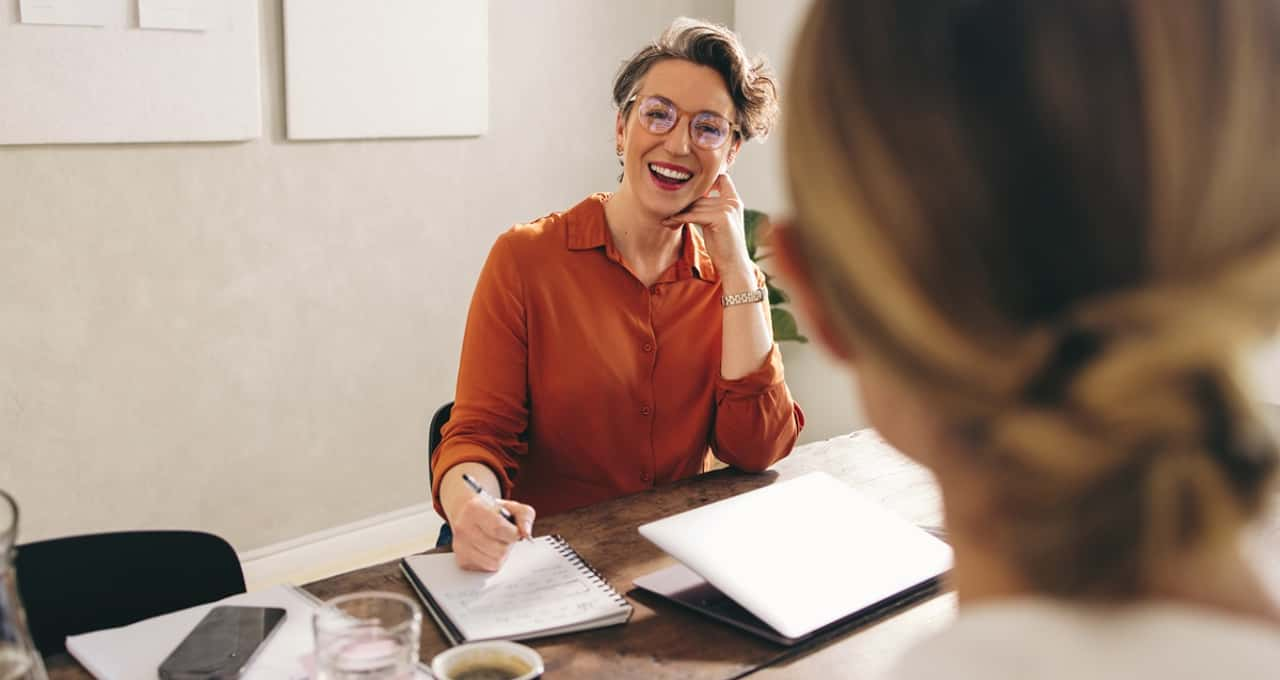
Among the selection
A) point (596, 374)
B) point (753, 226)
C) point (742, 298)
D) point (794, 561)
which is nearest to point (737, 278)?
point (742, 298)

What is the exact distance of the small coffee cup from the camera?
3.76 ft

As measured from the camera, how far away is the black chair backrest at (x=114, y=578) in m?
1.49

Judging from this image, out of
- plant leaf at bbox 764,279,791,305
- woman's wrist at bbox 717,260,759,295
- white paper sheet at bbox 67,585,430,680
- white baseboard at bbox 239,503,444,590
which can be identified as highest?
woman's wrist at bbox 717,260,759,295

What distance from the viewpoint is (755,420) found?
188 centimetres

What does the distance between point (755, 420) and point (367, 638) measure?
899 millimetres

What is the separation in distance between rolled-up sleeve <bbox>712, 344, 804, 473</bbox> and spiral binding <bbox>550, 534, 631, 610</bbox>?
41 centimetres

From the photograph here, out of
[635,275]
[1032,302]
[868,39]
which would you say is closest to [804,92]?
[868,39]

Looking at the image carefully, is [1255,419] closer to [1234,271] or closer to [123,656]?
[1234,271]

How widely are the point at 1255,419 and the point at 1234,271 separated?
0.24 ft

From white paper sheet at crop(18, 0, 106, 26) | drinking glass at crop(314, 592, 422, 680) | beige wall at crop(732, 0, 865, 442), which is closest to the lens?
drinking glass at crop(314, 592, 422, 680)

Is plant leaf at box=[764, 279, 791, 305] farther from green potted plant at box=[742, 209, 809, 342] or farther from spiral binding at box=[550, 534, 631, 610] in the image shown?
spiral binding at box=[550, 534, 631, 610]

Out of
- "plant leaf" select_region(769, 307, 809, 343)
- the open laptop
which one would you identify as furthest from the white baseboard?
the open laptop

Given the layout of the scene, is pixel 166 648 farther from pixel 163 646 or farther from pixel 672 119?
pixel 672 119

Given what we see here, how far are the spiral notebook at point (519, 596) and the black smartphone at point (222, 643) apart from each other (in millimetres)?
183
